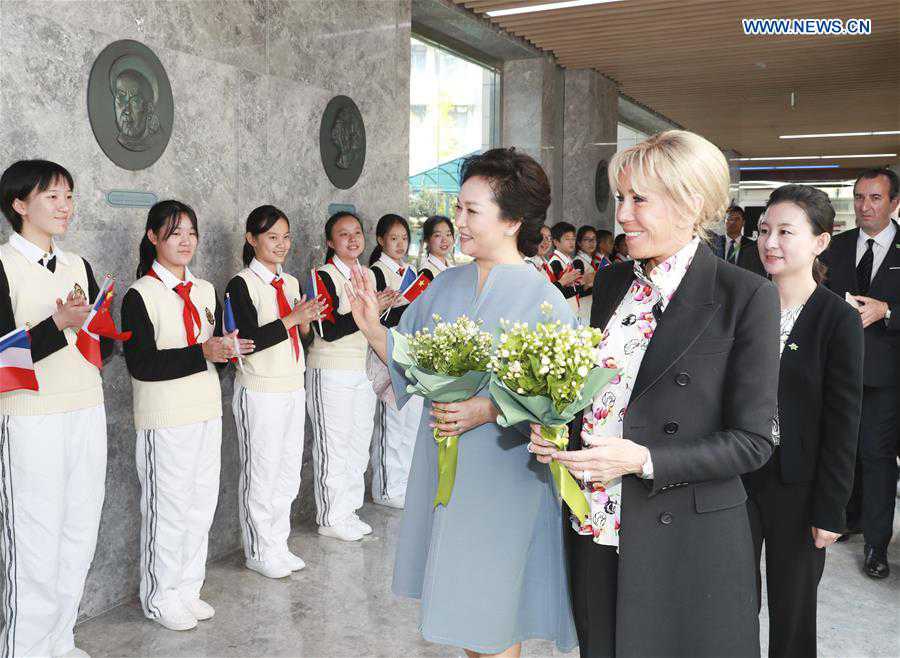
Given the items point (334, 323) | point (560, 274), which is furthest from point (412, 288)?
point (560, 274)

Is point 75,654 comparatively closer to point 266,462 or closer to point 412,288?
point 266,462

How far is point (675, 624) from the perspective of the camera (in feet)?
5.67

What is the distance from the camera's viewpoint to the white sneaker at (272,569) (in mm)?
4211

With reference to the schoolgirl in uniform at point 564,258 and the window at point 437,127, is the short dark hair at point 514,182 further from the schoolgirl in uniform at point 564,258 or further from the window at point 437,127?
the schoolgirl in uniform at point 564,258

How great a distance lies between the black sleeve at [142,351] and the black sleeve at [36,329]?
0.43 m

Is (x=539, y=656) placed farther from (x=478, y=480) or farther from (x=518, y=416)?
(x=518, y=416)

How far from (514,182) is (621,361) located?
0.70 m

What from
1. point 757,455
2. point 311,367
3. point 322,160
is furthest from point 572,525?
point 322,160

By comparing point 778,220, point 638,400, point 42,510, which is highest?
point 778,220

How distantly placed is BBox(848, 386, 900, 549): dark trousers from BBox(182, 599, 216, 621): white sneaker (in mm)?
3444

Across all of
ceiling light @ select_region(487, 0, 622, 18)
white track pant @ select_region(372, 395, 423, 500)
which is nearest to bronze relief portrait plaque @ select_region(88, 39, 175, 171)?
white track pant @ select_region(372, 395, 423, 500)

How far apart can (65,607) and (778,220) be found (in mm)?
3058

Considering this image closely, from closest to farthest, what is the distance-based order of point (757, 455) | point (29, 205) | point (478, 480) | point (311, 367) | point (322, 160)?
point (757, 455) → point (478, 480) → point (29, 205) → point (311, 367) → point (322, 160)

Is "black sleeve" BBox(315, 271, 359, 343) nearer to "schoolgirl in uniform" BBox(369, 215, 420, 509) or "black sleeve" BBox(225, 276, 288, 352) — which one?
"black sleeve" BBox(225, 276, 288, 352)
